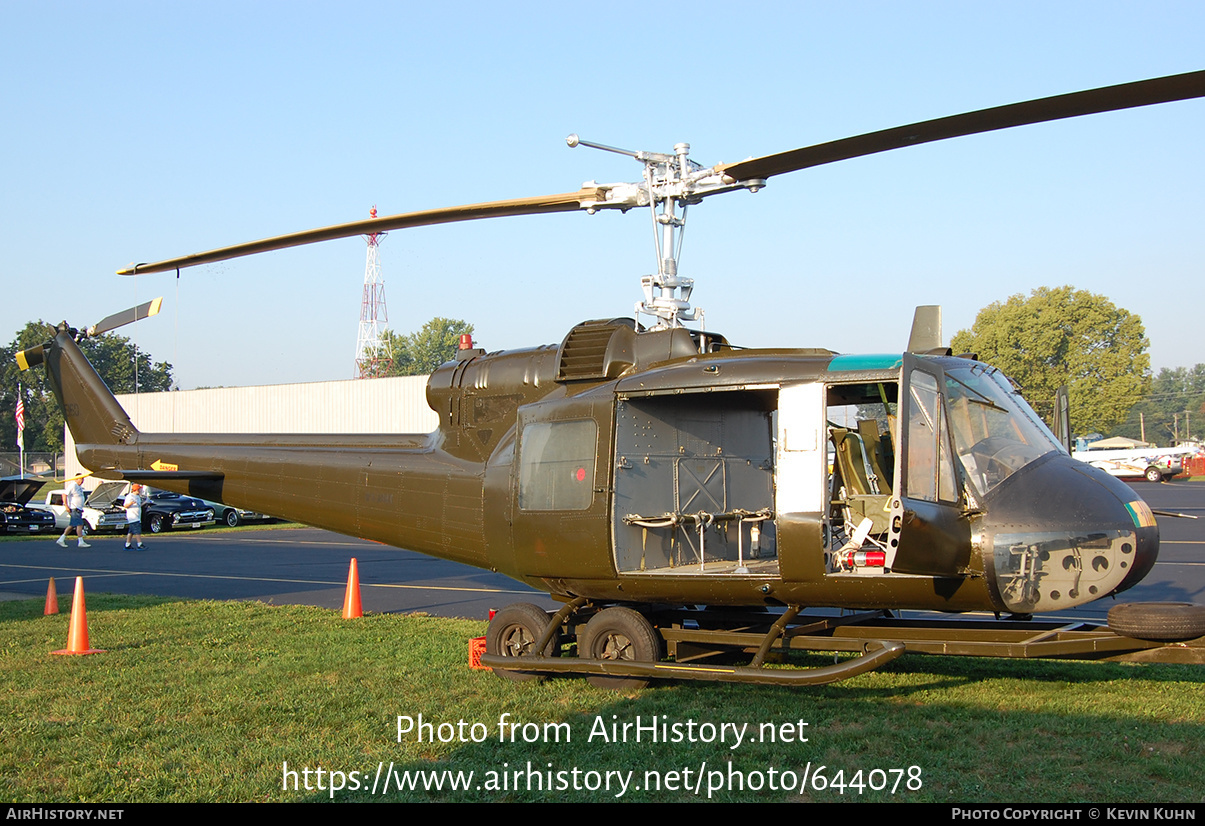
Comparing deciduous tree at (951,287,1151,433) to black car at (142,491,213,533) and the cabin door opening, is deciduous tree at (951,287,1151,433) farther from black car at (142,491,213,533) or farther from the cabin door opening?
the cabin door opening

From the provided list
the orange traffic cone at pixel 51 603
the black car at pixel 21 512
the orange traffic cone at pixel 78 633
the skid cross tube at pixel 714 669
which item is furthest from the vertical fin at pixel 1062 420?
the black car at pixel 21 512

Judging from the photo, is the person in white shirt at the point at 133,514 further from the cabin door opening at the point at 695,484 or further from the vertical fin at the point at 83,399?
the cabin door opening at the point at 695,484

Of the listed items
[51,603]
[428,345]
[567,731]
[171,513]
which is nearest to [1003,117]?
[567,731]

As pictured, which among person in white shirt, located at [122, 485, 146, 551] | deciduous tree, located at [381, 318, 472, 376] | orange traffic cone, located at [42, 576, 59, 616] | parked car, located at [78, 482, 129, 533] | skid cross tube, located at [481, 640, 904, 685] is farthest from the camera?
deciduous tree, located at [381, 318, 472, 376]

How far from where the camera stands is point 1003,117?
20.1 feet

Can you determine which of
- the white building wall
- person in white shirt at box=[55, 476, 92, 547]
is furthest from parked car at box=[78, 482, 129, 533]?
the white building wall

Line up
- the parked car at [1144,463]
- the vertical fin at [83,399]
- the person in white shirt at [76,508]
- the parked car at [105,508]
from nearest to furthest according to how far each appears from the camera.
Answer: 1. the vertical fin at [83,399]
2. the person in white shirt at [76,508]
3. the parked car at [105,508]
4. the parked car at [1144,463]

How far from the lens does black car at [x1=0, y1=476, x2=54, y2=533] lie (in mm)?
31656

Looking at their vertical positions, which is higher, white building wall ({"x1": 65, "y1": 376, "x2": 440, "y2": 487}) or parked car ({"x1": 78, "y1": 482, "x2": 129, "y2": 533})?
white building wall ({"x1": 65, "y1": 376, "x2": 440, "y2": 487})

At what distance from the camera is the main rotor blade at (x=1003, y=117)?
553cm

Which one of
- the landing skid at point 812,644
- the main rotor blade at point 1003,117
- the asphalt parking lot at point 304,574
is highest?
the main rotor blade at point 1003,117

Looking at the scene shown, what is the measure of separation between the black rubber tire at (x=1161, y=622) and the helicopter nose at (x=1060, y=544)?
0.63ft

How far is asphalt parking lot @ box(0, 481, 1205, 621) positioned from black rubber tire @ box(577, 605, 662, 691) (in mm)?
4852

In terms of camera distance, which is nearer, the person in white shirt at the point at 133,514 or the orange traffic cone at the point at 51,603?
the orange traffic cone at the point at 51,603
